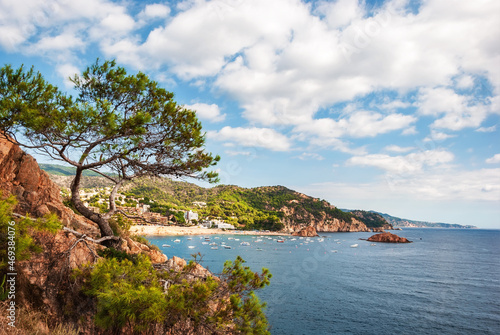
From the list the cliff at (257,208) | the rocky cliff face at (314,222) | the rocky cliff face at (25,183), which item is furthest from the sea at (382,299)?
the rocky cliff face at (314,222)

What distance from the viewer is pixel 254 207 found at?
569ft

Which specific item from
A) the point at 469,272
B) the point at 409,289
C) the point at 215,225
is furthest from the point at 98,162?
the point at 215,225

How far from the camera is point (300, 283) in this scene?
38.1m

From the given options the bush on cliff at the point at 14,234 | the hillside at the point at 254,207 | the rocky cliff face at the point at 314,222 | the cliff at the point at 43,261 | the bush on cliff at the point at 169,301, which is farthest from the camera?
the rocky cliff face at the point at 314,222

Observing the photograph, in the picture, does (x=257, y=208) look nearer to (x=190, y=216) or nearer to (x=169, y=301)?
(x=190, y=216)

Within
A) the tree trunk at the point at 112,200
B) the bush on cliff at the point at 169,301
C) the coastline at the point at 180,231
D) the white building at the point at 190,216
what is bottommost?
the coastline at the point at 180,231

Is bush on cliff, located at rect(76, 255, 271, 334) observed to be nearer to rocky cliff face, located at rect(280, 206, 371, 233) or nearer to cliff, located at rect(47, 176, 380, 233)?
cliff, located at rect(47, 176, 380, 233)

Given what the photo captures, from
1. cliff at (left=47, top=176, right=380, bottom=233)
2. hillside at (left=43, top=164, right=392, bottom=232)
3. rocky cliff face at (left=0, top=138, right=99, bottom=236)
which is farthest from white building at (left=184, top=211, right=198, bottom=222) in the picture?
rocky cliff face at (left=0, top=138, right=99, bottom=236)

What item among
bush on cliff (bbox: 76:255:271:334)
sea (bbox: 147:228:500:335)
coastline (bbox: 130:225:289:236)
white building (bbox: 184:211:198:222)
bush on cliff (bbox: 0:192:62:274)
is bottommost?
coastline (bbox: 130:225:289:236)

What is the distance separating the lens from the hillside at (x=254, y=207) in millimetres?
144250

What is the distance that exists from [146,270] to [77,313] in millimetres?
2293

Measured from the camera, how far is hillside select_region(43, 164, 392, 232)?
144 meters

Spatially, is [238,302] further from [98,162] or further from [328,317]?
[328,317]

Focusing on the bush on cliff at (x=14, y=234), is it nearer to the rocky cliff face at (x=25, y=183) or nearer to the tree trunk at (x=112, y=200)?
the rocky cliff face at (x=25, y=183)
